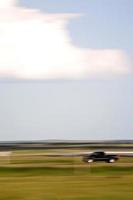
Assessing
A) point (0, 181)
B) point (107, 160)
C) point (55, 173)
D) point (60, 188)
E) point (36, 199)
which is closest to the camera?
point (36, 199)

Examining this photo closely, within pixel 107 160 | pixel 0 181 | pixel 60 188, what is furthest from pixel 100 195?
pixel 107 160

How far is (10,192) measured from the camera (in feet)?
77.0

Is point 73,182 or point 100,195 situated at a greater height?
point 73,182

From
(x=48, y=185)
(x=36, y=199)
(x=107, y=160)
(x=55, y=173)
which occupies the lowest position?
(x=36, y=199)

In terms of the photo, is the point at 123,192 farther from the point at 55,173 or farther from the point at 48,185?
the point at 55,173

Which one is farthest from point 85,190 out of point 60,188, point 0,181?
point 0,181

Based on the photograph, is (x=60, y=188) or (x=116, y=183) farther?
(x=116, y=183)

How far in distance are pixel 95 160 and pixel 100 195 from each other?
3345 centimetres

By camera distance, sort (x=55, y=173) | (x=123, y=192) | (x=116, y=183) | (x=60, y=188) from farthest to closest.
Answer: (x=55, y=173), (x=116, y=183), (x=60, y=188), (x=123, y=192)

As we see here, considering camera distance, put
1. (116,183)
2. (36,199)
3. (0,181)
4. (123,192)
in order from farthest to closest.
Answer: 1. (0,181)
2. (116,183)
3. (123,192)
4. (36,199)

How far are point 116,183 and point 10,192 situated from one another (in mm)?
5751

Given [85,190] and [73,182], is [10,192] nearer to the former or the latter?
[85,190]

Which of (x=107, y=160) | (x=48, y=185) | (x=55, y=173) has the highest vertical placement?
(x=107, y=160)

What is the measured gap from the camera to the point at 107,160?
177 ft
